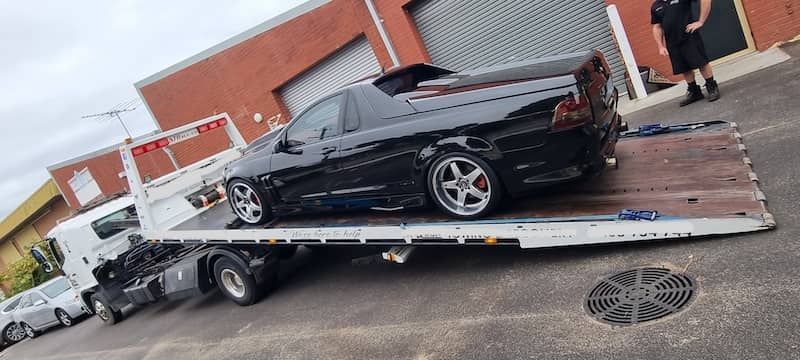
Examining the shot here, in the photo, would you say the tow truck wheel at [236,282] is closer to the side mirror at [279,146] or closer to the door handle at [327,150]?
the side mirror at [279,146]

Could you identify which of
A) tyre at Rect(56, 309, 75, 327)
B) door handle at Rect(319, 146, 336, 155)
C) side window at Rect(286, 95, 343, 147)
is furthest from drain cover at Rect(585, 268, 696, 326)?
tyre at Rect(56, 309, 75, 327)

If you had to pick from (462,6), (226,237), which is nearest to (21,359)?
(226,237)

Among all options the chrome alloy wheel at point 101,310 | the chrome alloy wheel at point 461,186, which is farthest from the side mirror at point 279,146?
the chrome alloy wheel at point 101,310

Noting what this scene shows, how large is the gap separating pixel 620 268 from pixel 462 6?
926 cm

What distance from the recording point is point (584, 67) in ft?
14.3

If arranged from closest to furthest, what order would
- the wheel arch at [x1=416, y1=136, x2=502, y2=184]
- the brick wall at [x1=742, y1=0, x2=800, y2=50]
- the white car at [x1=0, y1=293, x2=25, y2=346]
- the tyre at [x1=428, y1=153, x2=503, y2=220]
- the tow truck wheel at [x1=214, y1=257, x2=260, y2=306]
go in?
the wheel arch at [x1=416, y1=136, x2=502, y2=184] < the tyre at [x1=428, y1=153, x2=503, y2=220] < the tow truck wheel at [x1=214, y1=257, x2=260, y2=306] < the brick wall at [x1=742, y1=0, x2=800, y2=50] < the white car at [x1=0, y1=293, x2=25, y2=346]

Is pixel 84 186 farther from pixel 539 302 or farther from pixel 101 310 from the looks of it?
pixel 539 302

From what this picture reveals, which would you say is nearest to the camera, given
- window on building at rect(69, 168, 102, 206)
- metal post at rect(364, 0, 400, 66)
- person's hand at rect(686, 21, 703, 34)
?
person's hand at rect(686, 21, 703, 34)

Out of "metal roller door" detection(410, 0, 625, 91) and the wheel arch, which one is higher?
"metal roller door" detection(410, 0, 625, 91)

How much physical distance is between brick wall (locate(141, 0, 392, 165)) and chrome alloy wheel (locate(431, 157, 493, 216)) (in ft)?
29.6

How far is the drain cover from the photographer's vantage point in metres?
3.36

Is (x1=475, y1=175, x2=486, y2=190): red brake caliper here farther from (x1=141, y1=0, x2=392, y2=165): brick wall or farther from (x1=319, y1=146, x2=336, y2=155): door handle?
(x1=141, y1=0, x2=392, y2=165): brick wall

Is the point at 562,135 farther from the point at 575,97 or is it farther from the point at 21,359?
the point at 21,359

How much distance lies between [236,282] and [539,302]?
440cm
